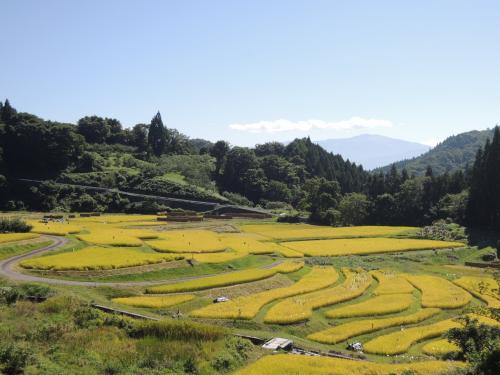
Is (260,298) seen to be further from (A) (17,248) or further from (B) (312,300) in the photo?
(A) (17,248)

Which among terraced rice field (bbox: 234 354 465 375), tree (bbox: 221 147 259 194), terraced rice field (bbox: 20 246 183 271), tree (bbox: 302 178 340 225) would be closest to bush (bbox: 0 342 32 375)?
terraced rice field (bbox: 234 354 465 375)

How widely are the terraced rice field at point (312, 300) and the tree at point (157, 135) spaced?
89177mm

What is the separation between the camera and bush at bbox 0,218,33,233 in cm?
5347

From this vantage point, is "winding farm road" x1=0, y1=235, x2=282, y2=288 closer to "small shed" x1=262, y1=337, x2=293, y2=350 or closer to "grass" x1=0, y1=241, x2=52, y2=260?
"grass" x1=0, y1=241, x2=52, y2=260

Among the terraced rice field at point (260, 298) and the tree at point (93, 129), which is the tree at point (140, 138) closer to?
the tree at point (93, 129)

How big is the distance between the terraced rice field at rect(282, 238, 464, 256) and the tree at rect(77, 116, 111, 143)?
73406 mm

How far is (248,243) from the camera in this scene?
63188mm

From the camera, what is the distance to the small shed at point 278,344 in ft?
92.1

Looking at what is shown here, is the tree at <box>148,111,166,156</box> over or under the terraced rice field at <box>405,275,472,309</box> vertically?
over

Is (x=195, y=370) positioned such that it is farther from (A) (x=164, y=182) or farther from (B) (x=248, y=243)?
(A) (x=164, y=182)

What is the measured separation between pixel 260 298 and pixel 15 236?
26.7 m

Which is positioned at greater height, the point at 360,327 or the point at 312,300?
the point at 312,300

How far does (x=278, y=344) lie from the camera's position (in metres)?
28.4

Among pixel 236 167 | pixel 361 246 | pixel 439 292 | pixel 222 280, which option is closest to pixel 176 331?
pixel 222 280
